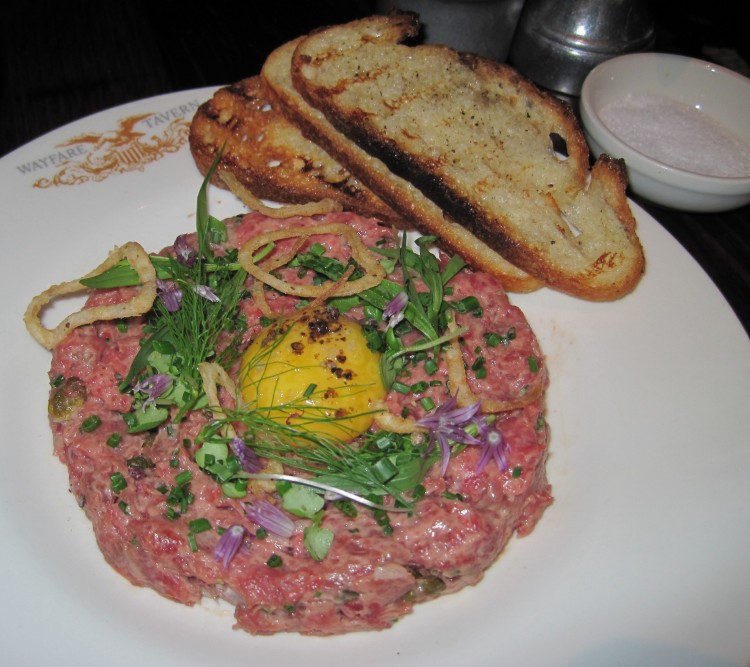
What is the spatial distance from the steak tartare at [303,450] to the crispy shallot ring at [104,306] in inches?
3.1

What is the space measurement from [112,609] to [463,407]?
1611 mm

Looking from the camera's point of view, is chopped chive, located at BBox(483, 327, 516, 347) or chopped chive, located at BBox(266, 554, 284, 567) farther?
chopped chive, located at BBox(483, 327, 516, 347)

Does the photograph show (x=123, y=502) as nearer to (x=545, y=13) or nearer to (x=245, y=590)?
(x=245, y=590)


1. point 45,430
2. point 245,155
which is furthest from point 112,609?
point 245,155

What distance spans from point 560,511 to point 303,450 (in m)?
1.21

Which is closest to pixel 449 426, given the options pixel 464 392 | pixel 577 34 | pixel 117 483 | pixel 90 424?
pixel 464 392

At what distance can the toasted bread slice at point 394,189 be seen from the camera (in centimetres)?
371

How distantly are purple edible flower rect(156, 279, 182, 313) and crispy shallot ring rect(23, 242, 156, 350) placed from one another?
9 cm

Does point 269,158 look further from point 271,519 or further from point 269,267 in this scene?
point 271,519

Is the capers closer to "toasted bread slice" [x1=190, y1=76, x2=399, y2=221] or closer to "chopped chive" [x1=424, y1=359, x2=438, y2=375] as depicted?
"chopped chive" [x1=424, y1=359, x2=438, y2=375]

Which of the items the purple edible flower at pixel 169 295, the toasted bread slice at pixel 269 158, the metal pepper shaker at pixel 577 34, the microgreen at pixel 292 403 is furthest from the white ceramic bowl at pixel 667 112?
the purple edible flower at pixel 169 295

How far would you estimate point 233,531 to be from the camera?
8.24 ft

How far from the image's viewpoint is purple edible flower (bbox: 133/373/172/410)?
2787 millimetres

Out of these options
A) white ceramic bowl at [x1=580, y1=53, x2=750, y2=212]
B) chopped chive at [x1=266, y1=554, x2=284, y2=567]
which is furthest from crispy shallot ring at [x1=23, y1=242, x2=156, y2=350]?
→ white ceramic bowl at [x1=580, y1=53, x2=750, y2=212]
